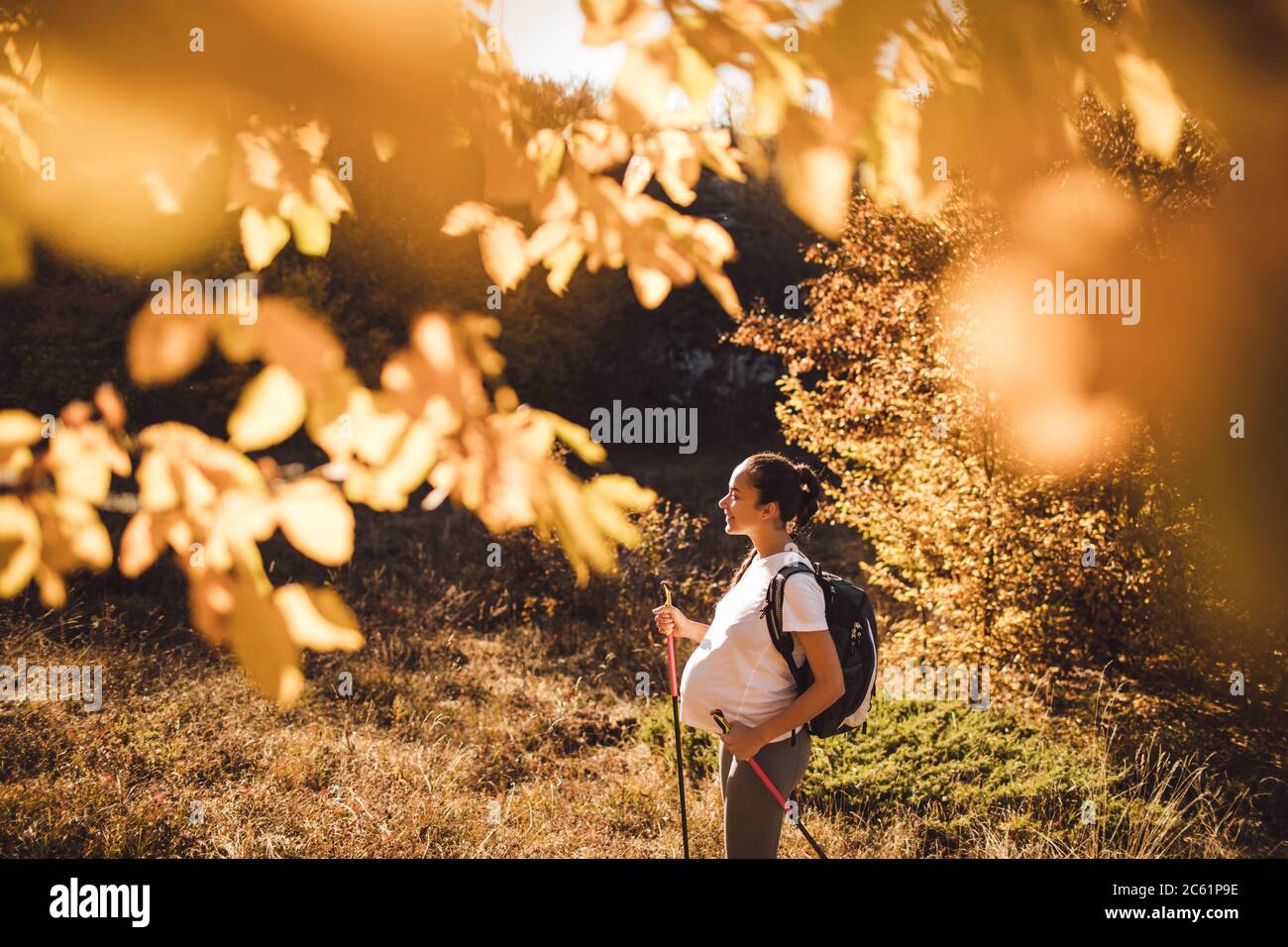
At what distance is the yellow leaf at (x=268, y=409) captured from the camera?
5.22 feet

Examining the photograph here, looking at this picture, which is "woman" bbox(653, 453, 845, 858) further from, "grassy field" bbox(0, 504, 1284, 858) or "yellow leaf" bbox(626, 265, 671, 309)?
"grassy field" bbox(0, 504, 1284, 858)

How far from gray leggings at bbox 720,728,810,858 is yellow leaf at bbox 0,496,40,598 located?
5.81 ft

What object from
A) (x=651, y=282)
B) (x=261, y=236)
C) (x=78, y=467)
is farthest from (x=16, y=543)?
(x=651, y=282)

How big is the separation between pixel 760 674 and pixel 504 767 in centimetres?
341

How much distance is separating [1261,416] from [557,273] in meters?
4.96

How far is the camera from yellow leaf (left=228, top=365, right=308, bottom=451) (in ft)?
5.22

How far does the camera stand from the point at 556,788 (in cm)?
497

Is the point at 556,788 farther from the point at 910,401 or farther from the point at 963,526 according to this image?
the point at 910,401


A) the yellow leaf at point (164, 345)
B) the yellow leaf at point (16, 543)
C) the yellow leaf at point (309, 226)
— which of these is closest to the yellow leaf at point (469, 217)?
the yellow leaf at point (309, 226)

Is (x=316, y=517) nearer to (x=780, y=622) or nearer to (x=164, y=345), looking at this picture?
(x=164, y=345)

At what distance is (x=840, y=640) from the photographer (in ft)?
7.59

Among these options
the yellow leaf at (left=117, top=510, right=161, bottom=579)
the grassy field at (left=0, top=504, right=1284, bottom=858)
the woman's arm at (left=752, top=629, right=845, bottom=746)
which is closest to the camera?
the yellow leaf at (left=117, top=510, right=161, bottom=579)

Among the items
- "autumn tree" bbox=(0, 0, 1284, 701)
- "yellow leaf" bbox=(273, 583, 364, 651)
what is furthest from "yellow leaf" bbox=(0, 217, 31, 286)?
"yellow leaf" bbox=(273, 583, 364, 651)

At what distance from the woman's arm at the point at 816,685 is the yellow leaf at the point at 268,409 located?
4.34 feet
